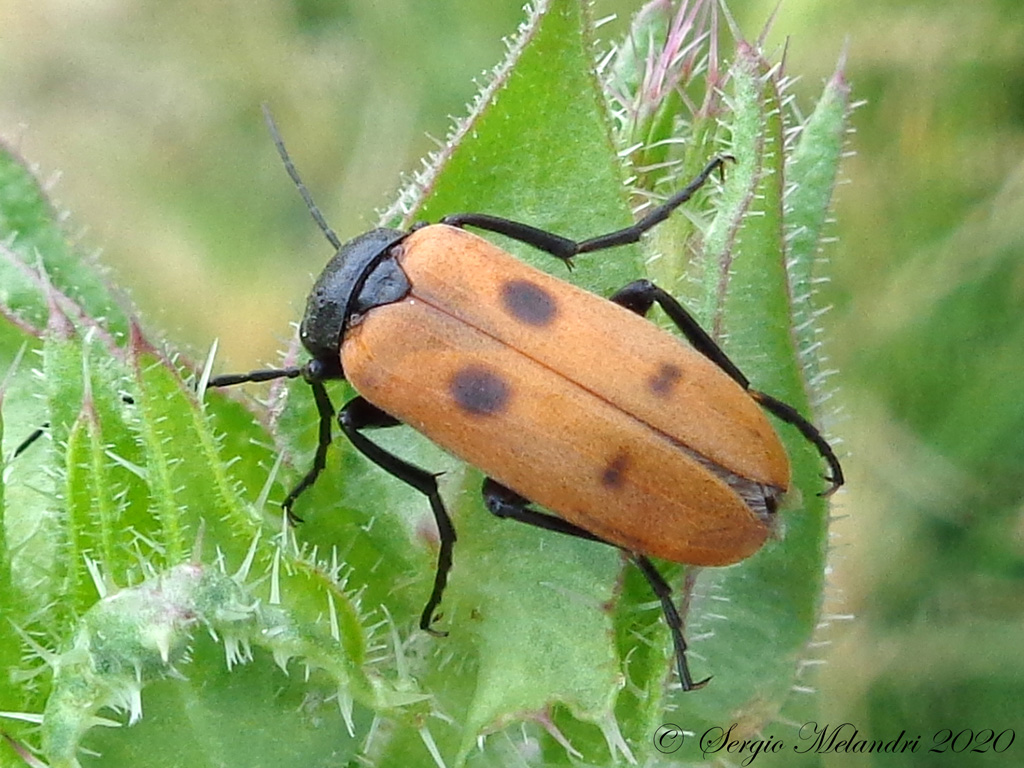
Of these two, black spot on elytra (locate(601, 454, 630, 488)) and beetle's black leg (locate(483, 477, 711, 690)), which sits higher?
black spot on elytra (locate(601, 454, 630, 488))

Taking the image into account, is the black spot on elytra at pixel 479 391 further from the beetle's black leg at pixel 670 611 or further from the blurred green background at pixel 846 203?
the blurred green background at pixel 846 203

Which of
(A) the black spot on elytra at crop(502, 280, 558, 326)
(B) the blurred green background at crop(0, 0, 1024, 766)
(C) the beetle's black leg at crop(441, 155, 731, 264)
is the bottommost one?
(B) the blurred green background at crop(0, 0, 1024, 766)

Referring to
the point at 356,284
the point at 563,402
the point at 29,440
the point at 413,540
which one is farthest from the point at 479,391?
the point at 29,440

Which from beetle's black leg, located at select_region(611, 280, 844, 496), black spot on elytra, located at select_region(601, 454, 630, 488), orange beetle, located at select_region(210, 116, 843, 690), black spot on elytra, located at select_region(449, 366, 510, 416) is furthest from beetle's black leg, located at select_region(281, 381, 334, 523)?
beetle's black leg, located at select_region(611, 280, 844, 496)

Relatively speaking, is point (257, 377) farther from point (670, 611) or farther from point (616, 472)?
point (670, 611)

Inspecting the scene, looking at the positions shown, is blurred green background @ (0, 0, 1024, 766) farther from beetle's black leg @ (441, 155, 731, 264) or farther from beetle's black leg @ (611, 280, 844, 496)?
beetle's black leg @ (611, 280, 844, 496)

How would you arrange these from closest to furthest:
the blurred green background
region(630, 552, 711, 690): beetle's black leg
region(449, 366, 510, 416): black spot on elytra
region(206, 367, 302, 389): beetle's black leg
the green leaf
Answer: the green leaf, region(630, 552, 711, 690): beetle's black leg, region(206, 367, 302, 389): beetle's black leg, region(449, 366, 510, 416): black spot on elytra, the blurred green background

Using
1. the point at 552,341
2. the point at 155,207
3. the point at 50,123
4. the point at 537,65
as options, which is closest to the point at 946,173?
the point at 552,341

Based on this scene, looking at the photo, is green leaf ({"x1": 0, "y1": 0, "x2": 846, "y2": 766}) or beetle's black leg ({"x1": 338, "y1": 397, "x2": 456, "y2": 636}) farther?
beetle's black leg ({"x1": 338, "y1": 397, "x2": 456, "y2": 636})
